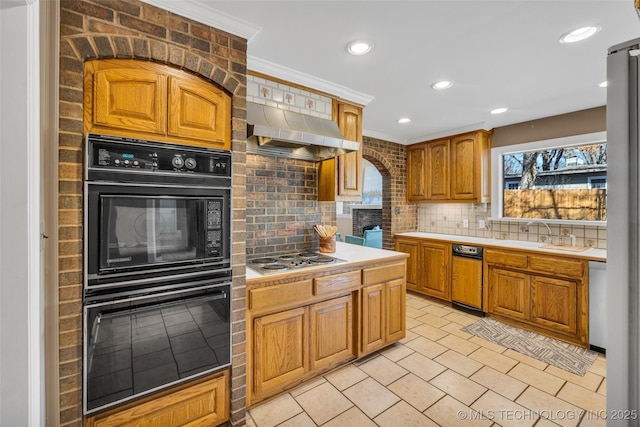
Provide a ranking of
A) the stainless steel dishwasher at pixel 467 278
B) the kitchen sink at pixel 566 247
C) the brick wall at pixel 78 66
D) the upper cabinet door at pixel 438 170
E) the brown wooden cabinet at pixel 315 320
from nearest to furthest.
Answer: the brick wall at pixel 78 66 < the brown wooden cabinet at pixel 315 320 < the kitchen sink at pixel 566 247 < the stainless steel dishwasher at pixel 467 278 < the upper cabinet door at pixel 438 170

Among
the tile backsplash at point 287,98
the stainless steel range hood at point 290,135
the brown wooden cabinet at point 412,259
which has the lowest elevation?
the brown wooden cabinet at point 412,259

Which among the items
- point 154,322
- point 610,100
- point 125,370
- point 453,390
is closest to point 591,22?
point 610,100

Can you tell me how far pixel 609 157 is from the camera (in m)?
0.82

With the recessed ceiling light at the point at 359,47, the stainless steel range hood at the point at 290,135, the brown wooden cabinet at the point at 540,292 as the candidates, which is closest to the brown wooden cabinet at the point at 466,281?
the brown wooden cabinet at the point at 540,292

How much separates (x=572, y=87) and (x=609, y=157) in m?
2.51

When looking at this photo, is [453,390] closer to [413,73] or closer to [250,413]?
[250,413]

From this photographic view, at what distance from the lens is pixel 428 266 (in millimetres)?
4035

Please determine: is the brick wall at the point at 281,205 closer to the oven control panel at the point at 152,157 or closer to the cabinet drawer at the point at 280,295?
the cabinet drawer at the point at 280,295

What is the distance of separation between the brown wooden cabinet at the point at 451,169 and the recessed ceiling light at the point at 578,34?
199cm

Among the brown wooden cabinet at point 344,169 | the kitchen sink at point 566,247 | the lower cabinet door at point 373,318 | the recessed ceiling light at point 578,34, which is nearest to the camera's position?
the recessed ceiling light at point 578,34

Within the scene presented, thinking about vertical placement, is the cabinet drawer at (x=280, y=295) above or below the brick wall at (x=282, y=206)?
below

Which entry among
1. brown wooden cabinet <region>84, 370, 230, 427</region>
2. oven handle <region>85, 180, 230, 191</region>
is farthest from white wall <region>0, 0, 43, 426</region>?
brown wooden cabinet <region>84, 370, 230, 427</region>

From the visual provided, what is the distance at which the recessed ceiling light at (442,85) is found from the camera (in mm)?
2525

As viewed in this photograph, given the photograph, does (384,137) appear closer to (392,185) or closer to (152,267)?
(392,185)
